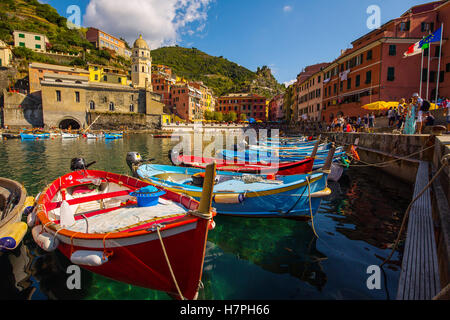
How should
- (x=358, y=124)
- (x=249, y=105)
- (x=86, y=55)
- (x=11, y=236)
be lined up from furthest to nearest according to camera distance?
1. (x=249, y=105)
2. (x=86, y=55)
3. (x=358, y=124)
4. (x=11, y=236)

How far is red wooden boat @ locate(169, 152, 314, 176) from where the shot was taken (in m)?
9.80

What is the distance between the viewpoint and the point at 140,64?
6525cm

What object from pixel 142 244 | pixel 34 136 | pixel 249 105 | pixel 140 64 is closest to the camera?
pixel 142 244

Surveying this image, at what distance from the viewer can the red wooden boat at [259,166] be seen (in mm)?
9805

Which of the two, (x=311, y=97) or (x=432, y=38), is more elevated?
(x=311, y=97)

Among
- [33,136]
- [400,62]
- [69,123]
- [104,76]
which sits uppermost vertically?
[104,76]

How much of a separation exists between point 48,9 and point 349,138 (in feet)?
396

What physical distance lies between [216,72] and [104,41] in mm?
71192

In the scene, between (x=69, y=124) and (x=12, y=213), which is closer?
(x=12, y=213)

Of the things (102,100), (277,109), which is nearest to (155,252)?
(102,100)

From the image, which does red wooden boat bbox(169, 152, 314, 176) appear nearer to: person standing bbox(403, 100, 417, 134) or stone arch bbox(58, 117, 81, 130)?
A: person standing bbox(403, 100, 417, 134)

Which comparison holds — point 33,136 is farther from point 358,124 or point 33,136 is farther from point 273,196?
point 358,124

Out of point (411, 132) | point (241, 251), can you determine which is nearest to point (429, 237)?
point (241, 251)
